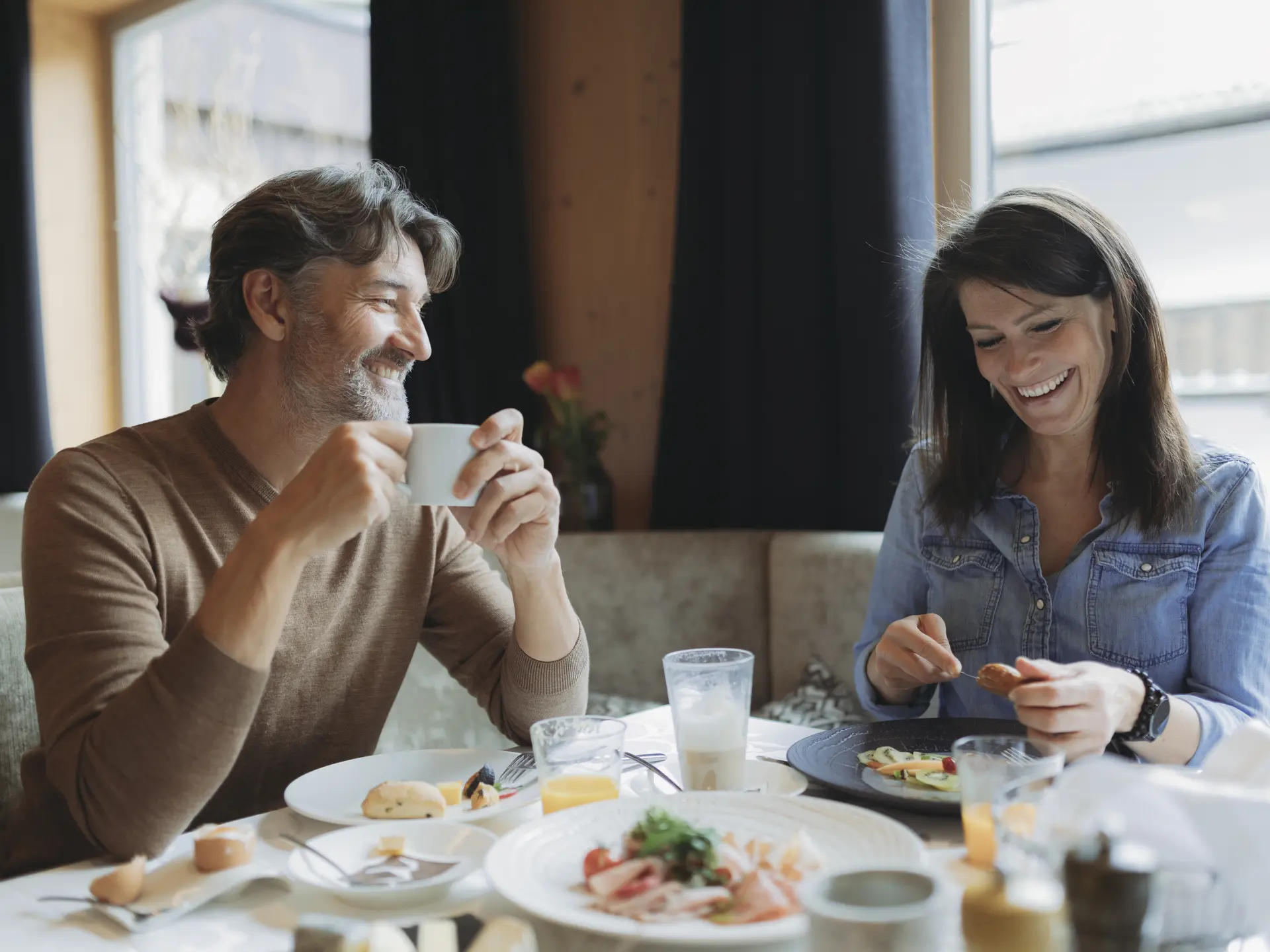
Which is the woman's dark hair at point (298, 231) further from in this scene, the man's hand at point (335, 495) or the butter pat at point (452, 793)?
the butter pat at point (452, 793)

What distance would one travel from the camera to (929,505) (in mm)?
1684

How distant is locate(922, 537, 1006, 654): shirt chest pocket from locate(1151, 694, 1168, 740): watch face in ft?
1.23

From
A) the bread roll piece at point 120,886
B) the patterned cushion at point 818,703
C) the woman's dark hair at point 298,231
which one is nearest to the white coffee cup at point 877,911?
the bread roll piece at point 120,886

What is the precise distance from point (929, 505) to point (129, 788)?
3.76 feet

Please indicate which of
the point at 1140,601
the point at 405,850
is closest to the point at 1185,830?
the point at 405,850

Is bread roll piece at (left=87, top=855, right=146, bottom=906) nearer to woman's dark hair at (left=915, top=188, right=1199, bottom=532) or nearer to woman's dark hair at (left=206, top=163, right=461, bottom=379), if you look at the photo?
woman's dark hair at (left=206, top=163, right=461, bottom=379)

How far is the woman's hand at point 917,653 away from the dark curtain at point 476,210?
2206 millimetres

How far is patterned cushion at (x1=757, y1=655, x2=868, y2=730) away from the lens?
2.31 m

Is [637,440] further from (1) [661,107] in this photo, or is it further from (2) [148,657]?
(2) [148,657]

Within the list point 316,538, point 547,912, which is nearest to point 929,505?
point 316,538

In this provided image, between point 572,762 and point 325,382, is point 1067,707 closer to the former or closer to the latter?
point 572,762

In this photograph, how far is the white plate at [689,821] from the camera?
29.2 inches

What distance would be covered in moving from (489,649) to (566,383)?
68.2 inches

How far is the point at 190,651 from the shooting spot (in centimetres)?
101
